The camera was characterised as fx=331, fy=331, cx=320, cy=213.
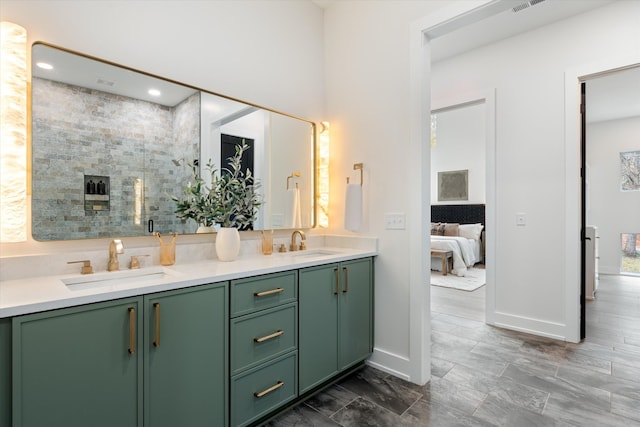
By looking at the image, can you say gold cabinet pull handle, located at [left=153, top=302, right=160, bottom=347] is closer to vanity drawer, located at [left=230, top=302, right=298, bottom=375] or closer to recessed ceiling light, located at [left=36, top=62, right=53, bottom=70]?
vanity drawer, located at [left=230, top=302, right=298, bottom=375]

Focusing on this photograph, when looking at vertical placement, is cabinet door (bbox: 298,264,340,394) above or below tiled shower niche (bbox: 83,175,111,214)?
below

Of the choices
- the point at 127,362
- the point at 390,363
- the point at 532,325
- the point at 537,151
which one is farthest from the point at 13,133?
the point at 532,325

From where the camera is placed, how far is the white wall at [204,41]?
5.29ft

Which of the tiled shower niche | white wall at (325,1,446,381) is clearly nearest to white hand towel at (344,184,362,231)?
white wall at (325,1,446,381)

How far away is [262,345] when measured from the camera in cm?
175

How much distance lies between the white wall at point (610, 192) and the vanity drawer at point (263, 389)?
7.08 metres

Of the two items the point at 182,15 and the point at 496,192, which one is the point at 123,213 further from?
the point at 496,192

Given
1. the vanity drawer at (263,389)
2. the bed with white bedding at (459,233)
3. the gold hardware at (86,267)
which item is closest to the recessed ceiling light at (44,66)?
the gold hardware at (86,267)

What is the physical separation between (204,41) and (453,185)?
7082 mm

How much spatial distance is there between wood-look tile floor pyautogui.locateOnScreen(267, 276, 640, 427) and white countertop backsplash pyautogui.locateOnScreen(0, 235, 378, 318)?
87 centimetres

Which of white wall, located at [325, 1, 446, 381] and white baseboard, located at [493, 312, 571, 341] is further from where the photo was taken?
white baseboard, located at [493, 312, 571, 341]

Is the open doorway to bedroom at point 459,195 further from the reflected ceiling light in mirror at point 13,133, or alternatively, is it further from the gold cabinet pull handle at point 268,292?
the reflected ceiling light in mirror at point 13,133

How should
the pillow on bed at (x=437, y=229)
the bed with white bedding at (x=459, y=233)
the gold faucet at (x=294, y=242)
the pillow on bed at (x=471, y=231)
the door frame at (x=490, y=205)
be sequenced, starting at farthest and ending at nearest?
the pillow on bed at (x=437, y=229) → the pillow on bed at (x=471, y=231) → the bed with white bedding at (x=459, y=233) → the door frame at (x=490, y=205) → the gold faucet at (x=294, y=242)

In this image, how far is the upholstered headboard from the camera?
24.7ft
